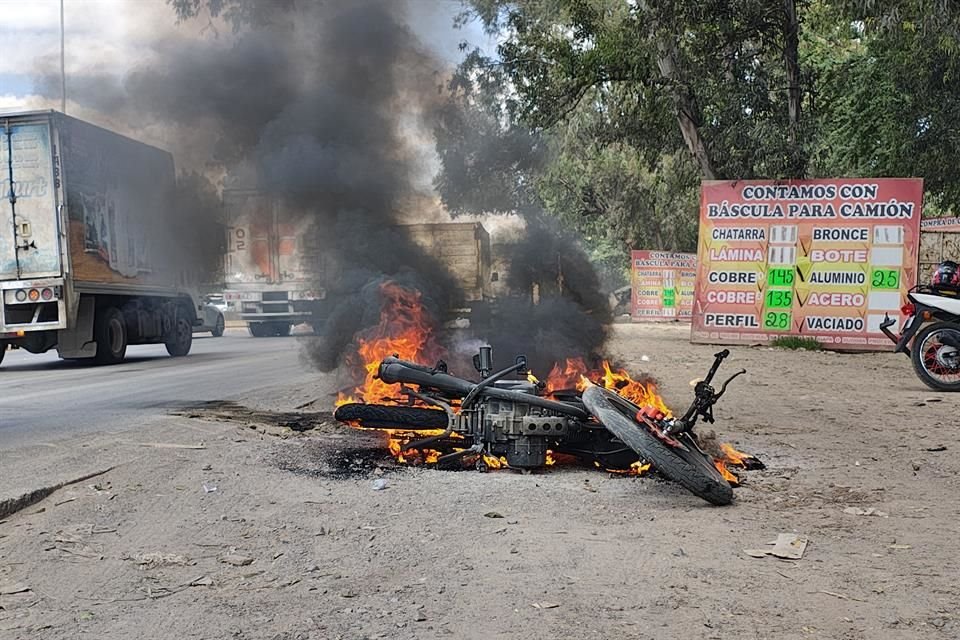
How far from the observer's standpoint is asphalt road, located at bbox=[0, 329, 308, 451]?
6.91 m

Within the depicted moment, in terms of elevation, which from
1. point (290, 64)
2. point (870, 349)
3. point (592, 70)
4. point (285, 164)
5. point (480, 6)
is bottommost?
point (870, 349)

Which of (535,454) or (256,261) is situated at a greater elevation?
(256,261)

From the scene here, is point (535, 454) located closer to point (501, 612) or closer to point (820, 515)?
point (820, 515)

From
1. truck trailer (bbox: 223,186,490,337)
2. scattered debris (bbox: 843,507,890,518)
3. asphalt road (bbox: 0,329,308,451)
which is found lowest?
asphalt road (bbox: 0,329,308,451)

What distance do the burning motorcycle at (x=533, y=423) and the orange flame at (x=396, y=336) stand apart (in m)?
1.07

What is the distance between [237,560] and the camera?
11.7 ft

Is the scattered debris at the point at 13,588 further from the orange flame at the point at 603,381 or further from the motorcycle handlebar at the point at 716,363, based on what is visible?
the orange flame at the point at 603,381

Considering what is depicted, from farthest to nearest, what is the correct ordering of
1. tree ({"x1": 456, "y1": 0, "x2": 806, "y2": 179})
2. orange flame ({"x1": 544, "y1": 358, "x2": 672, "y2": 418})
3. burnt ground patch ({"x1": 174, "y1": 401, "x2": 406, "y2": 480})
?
tree ({"x1": 456, "y1": 0, "x2": 806, "y2": 179}), orange flame ({"x1": 544, "y1": 358, "x2": 672, "y2": 418}), burnt ground patch ({"x1": 174, "y1": 401, "x2": 406, "y2": 480})

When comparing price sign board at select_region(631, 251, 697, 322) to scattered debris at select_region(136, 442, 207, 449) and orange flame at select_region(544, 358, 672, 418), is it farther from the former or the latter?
scattered debris at select_region(136, 442, 207, 449)

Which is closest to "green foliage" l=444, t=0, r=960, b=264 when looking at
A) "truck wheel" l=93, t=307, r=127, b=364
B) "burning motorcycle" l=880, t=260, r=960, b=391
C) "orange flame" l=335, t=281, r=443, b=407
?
"burning motorcycle" l=880, t=260, r=960, b=391

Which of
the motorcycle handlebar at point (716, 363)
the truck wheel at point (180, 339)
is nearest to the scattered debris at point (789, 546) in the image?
the motorcycle handlebar at point (716, 363)

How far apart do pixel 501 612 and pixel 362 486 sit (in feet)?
6.23

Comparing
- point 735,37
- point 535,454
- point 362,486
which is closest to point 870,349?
point 735,37

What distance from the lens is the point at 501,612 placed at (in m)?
3.02
